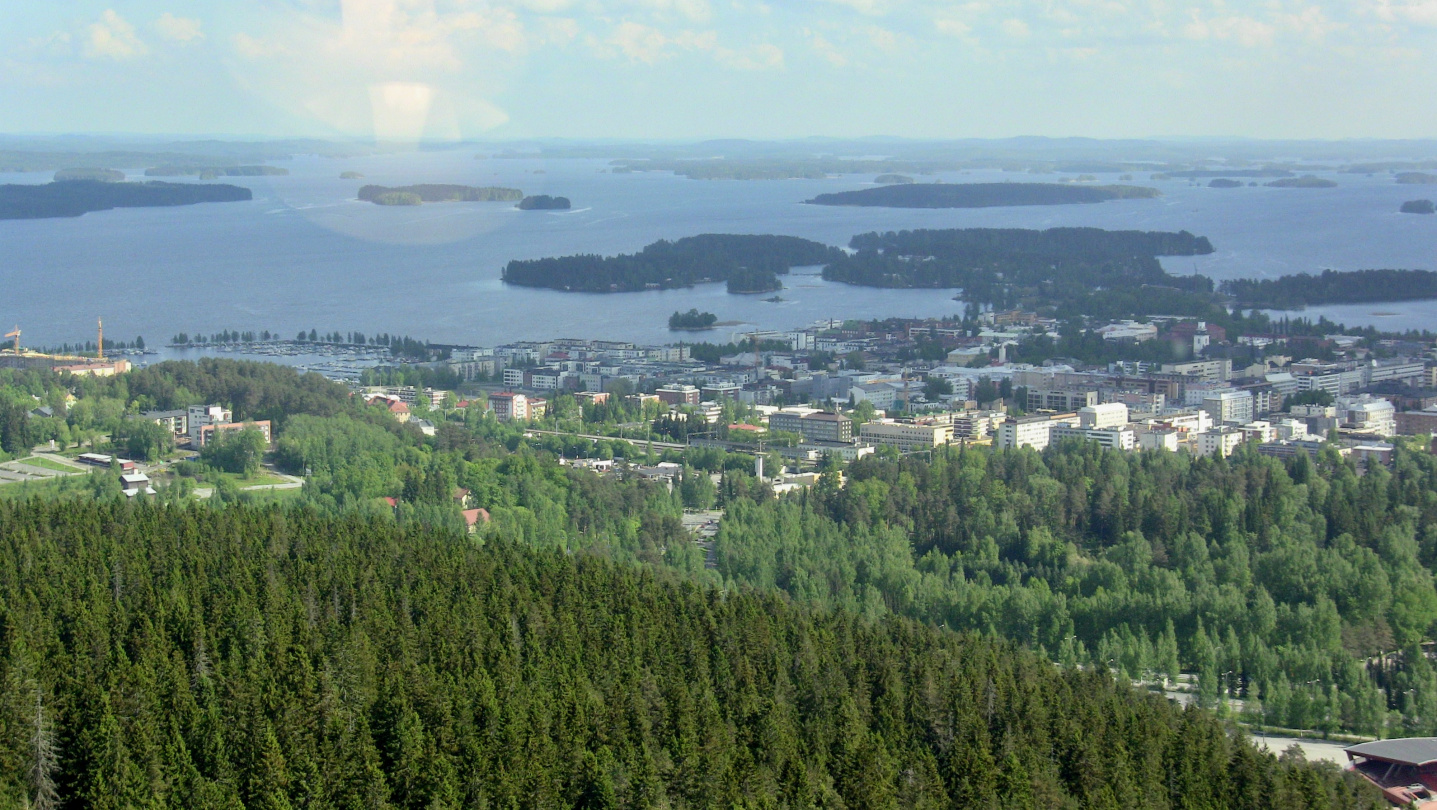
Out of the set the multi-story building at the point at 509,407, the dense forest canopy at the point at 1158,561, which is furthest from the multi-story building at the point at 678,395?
the dense forest canopy at the point at 1158,561

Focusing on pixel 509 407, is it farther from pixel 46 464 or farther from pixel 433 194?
pixel 433 194

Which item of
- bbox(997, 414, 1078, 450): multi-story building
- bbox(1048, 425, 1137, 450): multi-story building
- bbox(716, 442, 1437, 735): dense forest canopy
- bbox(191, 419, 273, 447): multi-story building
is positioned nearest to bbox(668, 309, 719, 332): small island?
bbox(997, 414, 1078, 450): multi-story building

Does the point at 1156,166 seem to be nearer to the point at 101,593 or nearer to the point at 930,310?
the point at 930,310

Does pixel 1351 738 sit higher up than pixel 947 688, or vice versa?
pixel 947 688

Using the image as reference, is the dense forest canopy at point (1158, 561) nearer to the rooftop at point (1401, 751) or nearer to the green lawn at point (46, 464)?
the rooftop at point (1401, 751)

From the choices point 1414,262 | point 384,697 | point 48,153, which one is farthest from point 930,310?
point 48,153
